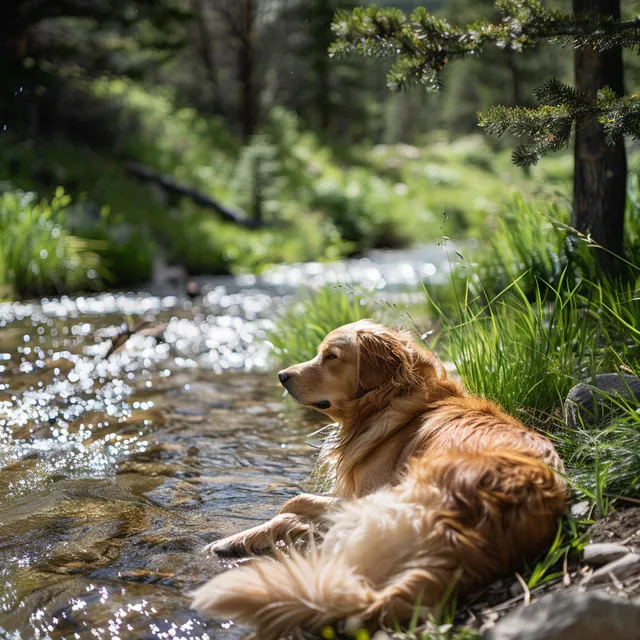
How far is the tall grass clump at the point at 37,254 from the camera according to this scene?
10.5 metres

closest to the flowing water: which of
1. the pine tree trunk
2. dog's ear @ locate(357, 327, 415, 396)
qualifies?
dog's ear @ locate(357, 327, 415, 396)

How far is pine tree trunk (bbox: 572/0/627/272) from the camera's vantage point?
5.60m

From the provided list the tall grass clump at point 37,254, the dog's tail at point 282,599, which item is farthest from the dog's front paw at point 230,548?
the tall grass clump at point 37,254

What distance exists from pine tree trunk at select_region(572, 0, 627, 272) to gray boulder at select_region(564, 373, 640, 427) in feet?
6.12

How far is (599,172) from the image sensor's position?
19.0ft

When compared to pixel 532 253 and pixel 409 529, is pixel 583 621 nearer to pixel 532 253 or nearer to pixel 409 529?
pixel 409 529

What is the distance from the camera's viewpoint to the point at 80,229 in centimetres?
1243

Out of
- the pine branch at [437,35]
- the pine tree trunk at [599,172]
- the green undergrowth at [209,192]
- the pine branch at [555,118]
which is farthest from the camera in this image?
the green undergrowth at [209,192]

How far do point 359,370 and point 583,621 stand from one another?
1903 mm

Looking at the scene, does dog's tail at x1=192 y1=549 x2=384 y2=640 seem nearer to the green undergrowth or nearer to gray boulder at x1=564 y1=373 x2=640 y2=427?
gray boulder at x1=564 y1=373 x2=640 y2=427

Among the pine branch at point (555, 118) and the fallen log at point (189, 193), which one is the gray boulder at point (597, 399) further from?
the fallen log at point (189, 193)

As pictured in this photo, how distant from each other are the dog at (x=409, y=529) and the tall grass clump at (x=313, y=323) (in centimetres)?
251

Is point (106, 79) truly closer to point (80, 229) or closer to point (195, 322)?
point (80, 229)

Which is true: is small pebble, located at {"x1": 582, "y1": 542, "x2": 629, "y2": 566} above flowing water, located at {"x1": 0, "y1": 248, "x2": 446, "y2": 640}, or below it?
above
